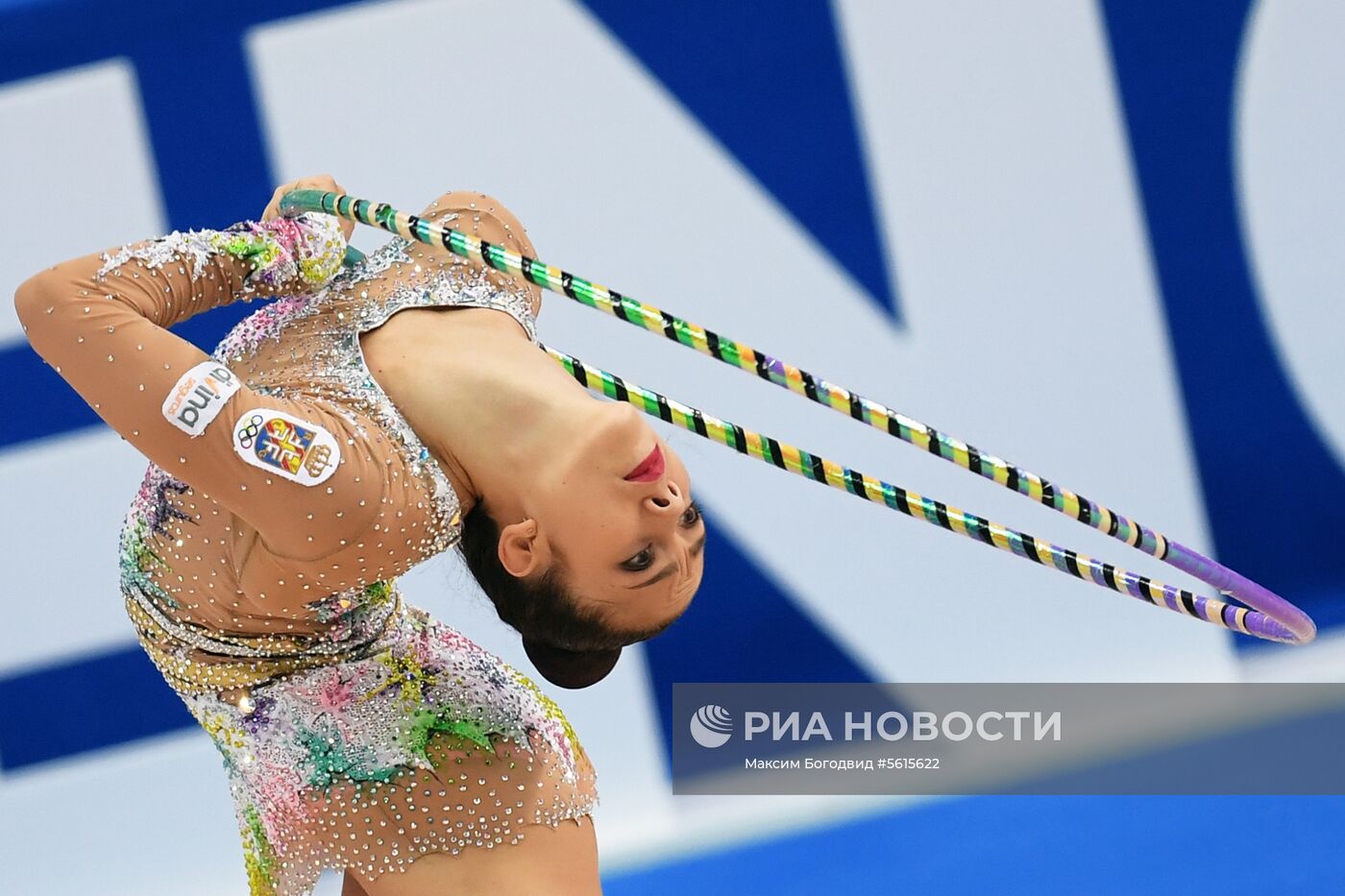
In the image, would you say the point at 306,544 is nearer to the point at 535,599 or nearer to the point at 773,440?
the point at 535,599

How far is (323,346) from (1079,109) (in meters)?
2.48

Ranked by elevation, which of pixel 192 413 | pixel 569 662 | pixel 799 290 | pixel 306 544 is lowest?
pixel 569 662

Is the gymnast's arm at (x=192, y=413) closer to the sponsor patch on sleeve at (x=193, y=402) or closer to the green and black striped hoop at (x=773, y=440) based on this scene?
the sponsor patch on sleeve at (x=193, y=402)

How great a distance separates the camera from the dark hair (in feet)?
7.67

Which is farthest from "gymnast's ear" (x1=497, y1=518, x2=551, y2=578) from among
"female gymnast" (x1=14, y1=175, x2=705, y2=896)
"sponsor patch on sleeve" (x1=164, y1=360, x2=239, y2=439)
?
"sponsor patch on sleeve" (x1=164, y1=360, x2=239, y2=439)

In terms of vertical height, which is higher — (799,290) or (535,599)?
(799,290)

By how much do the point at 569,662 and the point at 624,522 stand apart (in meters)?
0.30

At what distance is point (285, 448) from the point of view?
2.07 metres

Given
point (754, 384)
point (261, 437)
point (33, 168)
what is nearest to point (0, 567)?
point (33, 168)

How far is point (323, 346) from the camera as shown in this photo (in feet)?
7.80

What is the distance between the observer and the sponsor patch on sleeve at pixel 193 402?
2.07 meters

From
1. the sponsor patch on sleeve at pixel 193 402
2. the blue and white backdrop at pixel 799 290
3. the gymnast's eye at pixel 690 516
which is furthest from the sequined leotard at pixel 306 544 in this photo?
the blue and white backdrop at pixel 799 290

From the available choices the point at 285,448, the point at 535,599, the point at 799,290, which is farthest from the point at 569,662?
the point at 799,290

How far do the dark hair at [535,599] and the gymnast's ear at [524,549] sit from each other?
0.02 meters
